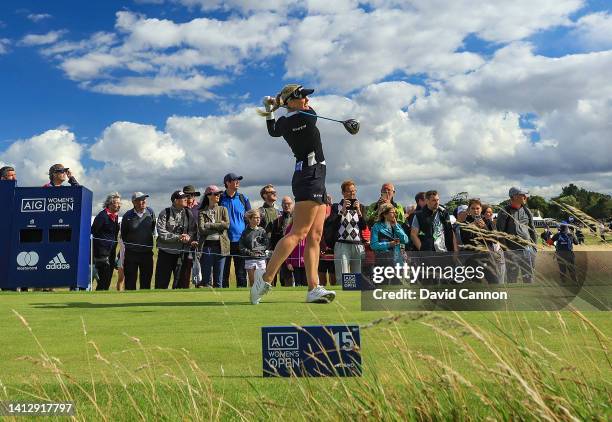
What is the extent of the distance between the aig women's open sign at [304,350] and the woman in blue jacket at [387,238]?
27.5ft

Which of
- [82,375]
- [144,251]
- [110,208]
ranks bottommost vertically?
[82,375]

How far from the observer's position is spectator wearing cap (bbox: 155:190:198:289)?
A: 13.6 meters

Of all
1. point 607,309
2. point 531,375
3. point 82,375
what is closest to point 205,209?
point 607,309

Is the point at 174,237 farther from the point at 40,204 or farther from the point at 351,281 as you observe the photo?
the point at 351,281

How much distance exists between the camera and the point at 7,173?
14.9 meters

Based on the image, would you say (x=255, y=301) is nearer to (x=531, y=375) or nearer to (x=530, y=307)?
(x=530, y=307)

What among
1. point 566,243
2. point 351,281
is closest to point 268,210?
point 351,281

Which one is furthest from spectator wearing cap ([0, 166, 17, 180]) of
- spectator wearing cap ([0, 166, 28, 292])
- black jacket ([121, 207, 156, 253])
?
black jacket ([121, 207, 156, 253])

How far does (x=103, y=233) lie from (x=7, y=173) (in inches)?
96.9

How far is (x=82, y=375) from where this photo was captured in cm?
444

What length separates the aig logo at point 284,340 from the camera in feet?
12.9

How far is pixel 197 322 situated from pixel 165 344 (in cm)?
134

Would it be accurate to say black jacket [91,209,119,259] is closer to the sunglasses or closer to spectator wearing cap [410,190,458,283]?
spectator wearing cap [410,190,458,283]

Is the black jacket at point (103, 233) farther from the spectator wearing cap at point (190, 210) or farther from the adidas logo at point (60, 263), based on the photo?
the spectator wearing cap at point (190, 210)
